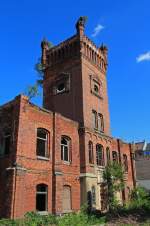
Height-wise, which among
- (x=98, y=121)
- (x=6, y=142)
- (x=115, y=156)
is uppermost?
(x=98, y=121)

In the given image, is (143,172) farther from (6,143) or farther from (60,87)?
(6,143)

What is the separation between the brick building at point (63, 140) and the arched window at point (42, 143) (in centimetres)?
8

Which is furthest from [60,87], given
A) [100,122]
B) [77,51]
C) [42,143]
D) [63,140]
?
[42,143]

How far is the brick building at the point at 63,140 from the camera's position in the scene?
19250 millimetres

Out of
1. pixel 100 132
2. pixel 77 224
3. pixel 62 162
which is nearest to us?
pixel 77 224

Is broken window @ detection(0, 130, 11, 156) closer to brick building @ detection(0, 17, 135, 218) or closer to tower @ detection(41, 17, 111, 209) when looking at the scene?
brick building @ detection(0, 17, 135, 218)

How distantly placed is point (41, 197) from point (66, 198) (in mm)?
2776

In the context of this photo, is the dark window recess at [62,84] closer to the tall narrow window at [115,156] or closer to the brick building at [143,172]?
the tall narrow window at [115,156]

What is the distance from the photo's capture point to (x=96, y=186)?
25.4m

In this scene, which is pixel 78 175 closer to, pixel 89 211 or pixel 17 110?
pixel 89 211

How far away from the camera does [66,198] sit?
74.1 feet

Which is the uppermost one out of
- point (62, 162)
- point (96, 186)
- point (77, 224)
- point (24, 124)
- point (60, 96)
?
point (60, 96)

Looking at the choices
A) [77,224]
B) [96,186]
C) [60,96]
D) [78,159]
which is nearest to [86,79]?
[60,96]

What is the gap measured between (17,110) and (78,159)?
7.96 meters
